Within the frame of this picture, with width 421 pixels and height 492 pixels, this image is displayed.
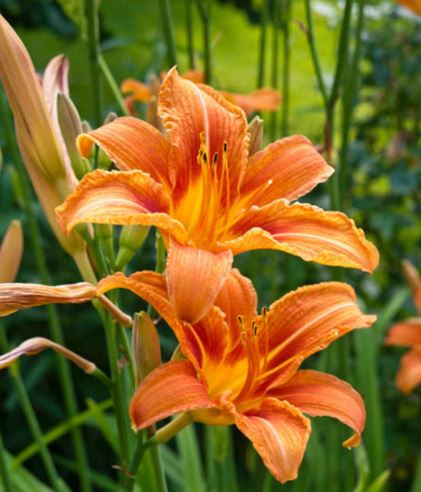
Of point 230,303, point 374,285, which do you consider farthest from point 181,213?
point 374,285

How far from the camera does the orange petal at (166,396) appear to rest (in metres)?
0.62

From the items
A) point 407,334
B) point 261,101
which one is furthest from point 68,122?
point 407,334

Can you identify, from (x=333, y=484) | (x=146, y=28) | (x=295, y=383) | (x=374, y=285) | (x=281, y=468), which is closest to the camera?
(x=281, y=468)

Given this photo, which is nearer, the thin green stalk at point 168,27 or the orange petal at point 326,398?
the orange petal at point 326,398

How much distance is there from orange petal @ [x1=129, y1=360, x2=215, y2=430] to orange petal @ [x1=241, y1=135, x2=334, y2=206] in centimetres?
→ 18

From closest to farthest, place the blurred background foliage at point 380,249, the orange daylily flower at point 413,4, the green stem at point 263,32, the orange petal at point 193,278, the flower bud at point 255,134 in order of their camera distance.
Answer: the orange petal at point 193,278, the flower bud at point 255,134, the green stem at point 263,32, the orange daylily flower at point 413,4, the blurred background foliage at point 380,249

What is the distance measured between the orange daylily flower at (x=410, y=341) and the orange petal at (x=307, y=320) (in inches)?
34.3

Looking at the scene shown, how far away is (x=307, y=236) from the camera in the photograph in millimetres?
710

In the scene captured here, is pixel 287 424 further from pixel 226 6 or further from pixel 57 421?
pixel 226 6

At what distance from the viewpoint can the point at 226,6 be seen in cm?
321

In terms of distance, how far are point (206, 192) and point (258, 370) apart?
0.51 feet

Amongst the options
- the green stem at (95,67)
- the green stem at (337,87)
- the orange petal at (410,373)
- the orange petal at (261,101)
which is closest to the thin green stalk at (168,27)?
the green stem at (95,67)

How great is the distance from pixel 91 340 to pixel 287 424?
4.86ft

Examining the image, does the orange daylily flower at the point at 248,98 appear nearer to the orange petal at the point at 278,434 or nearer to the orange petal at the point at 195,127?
the orange petal at the point at 195,127
